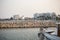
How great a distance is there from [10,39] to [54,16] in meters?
9.38

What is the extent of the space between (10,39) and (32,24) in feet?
27.6

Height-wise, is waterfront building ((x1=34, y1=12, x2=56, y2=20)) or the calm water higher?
waterfront building ((x1=34, y1=12, x2=56, y2=20))

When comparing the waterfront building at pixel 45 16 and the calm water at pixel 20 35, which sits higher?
the waterfront building at pixel 45 16

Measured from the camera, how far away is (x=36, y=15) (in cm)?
2052

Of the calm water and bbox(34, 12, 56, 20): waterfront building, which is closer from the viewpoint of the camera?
the calm water

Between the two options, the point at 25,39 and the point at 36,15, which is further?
the point at 36,15

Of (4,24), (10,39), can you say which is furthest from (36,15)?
(10,39)

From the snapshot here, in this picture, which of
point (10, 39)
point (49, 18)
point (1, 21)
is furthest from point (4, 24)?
point (10, 39)

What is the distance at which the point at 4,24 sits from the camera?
20.0 metres

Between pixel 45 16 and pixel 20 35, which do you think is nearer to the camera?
pixel 20 35

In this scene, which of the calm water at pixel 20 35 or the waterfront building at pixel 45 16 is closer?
the calm water at pixel 20 35

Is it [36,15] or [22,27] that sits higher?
[36,15]

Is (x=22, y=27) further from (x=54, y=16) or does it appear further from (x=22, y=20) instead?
(x=54, y=16)

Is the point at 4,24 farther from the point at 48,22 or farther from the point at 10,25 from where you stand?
the point at 48,22
